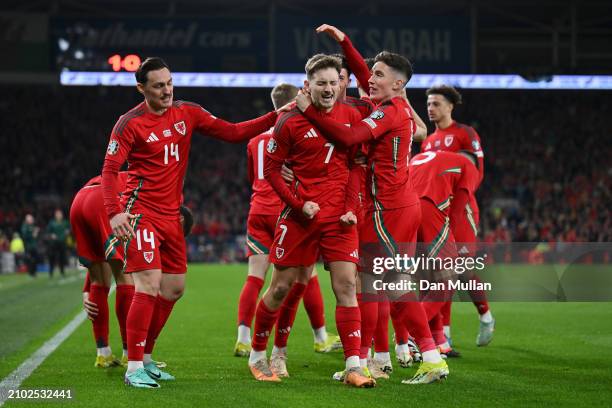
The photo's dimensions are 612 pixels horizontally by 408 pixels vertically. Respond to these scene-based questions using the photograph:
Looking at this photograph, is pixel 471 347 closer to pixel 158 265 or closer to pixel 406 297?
pixel 406 297

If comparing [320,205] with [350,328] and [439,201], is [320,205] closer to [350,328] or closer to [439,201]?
[350,328]

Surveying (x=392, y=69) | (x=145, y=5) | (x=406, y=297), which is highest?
(x=145, y=5)

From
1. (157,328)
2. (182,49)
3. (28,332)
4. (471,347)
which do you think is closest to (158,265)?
(157,328)

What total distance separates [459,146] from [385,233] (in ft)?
9.10

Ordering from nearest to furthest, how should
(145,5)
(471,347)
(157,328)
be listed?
(157,328), (471,347), (145,5)

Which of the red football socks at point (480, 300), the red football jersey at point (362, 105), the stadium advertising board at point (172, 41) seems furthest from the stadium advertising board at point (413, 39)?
the red football jersey at point (362, 105)

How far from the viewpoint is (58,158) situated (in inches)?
1455

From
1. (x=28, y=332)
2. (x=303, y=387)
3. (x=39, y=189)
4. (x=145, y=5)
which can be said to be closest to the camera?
(x=303, y=387)

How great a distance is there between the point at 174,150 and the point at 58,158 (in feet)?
103

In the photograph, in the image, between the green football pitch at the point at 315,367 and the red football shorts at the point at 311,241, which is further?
the red football shorts at the point at 311,241

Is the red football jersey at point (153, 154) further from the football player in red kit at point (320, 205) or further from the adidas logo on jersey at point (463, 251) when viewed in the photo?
the adidas logo on jersey at point (463, 251)

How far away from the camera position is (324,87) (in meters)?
6.35

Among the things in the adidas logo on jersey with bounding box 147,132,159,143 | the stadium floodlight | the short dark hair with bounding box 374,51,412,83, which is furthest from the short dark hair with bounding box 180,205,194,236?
the stadium floodlight

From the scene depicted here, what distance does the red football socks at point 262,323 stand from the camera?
6.73 meters
